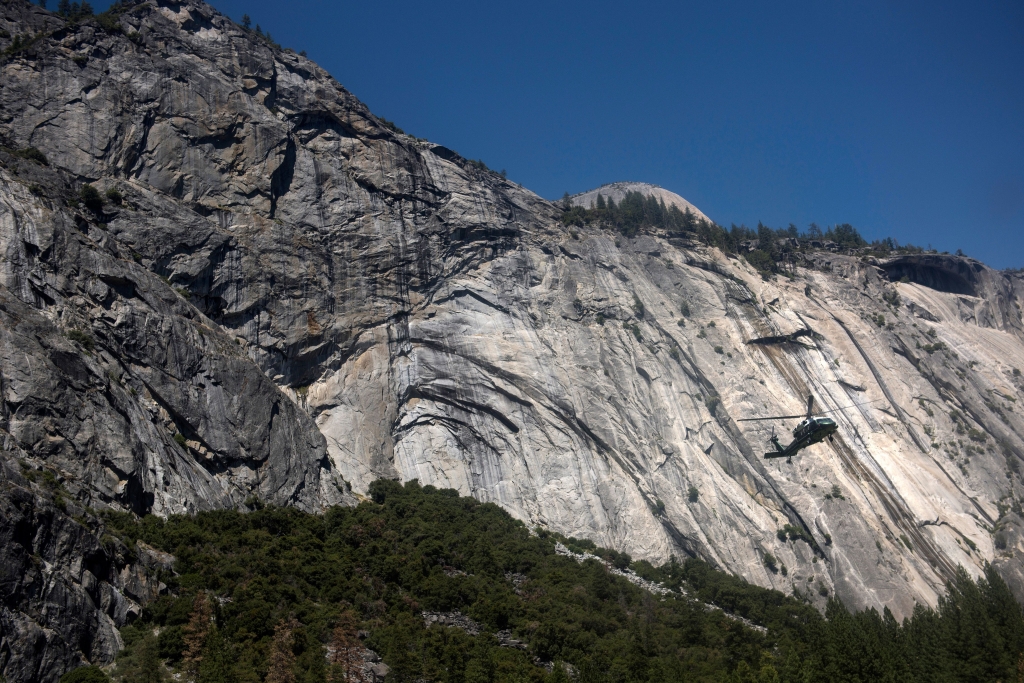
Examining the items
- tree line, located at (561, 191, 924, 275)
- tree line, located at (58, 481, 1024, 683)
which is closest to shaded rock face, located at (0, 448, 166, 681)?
tree line, located at (58, 481, 1024, 683)

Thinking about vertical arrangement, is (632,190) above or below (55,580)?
above

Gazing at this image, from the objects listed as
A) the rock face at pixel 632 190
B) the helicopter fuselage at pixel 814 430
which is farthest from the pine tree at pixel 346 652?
the rock face at pixel 632 190

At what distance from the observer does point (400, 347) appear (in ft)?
168

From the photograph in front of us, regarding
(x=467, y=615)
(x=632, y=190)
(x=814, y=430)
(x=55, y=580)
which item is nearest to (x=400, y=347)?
(x=467, y=615)

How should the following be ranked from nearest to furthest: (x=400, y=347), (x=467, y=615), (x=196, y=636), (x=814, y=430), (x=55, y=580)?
(x=55, y=580) → (x=196, y=636) → (x=467, y=615) → (x=814, y=430) → (x=400, y=347)

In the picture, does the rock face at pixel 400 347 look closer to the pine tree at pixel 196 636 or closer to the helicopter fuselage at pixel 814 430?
the pine tree at pixel 196 636

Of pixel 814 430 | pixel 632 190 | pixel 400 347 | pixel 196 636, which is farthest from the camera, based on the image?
pixel 632 190

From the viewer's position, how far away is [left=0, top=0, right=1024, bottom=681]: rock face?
3744 cm

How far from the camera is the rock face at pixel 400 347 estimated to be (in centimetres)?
3744

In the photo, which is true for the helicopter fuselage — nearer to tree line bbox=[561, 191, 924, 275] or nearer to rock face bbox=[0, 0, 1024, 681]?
rock face bbox=[0, 0, 1024, 681]

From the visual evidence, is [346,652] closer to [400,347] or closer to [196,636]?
[196,636]

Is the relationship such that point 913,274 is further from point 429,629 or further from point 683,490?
point 429,629

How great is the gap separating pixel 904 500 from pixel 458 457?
101 ft

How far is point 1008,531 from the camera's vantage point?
172 ft
